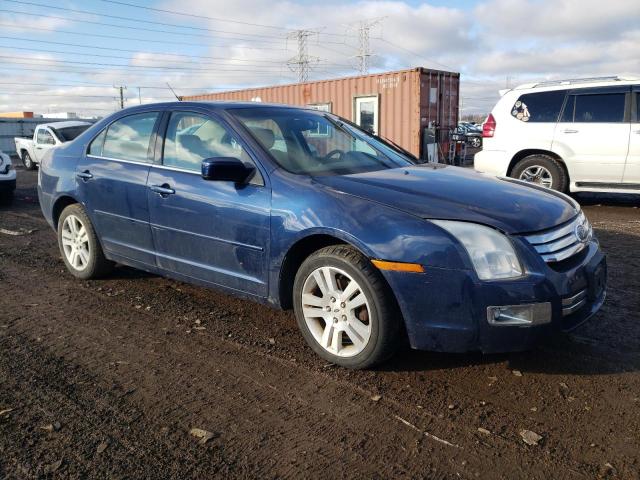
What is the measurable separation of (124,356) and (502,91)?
7.78 m

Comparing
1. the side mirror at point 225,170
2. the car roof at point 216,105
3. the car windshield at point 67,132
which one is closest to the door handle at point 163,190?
the side mirror at point 225,170

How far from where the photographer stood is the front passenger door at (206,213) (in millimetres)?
3479

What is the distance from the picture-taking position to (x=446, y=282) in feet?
9.16

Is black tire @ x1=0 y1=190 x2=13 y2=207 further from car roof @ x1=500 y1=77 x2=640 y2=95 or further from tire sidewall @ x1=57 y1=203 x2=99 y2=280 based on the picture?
car roof @ x1=500 y1=77 x2=640 y2=95

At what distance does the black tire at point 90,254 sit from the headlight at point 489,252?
130 inches

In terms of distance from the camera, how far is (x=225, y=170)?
3414 mm

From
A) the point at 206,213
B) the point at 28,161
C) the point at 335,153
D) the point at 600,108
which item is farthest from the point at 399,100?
the point at 28,161

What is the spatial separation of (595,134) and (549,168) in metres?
0.78

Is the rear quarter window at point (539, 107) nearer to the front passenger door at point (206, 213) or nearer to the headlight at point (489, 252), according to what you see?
the front passenger door at point (206, 213)

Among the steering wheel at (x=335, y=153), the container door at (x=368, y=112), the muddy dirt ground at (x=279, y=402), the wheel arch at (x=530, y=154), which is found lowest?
the muddy dirt ground at (x=279, y=402)

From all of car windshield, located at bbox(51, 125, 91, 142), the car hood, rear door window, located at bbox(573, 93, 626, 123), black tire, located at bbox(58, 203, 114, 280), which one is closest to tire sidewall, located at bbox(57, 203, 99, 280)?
black tire, located at bbox(58, 203, 114, 280)

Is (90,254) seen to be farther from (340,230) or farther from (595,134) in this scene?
(595,134)

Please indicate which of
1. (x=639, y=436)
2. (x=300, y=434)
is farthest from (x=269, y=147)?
(x=639, y=436)

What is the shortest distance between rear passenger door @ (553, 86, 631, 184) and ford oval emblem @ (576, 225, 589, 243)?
5367 mm
